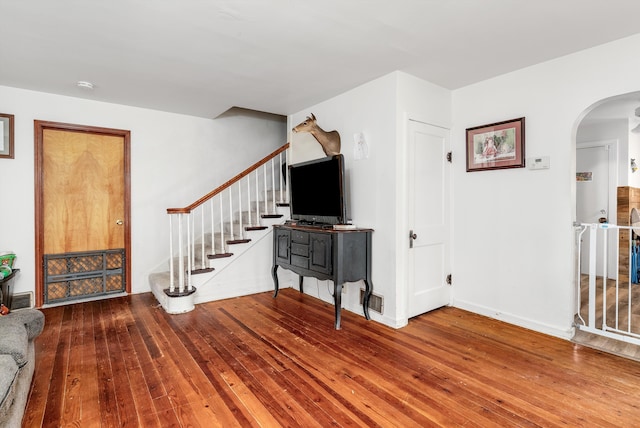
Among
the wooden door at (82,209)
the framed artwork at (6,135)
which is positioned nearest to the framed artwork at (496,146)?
the wooden door at (82,209)

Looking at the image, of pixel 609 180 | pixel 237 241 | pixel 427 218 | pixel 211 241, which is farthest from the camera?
pixel 609 180

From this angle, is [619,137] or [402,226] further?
[619,137]

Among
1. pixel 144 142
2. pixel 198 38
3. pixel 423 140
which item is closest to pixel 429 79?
pixel 423 140

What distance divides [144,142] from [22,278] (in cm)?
206

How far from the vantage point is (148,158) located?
441 cm

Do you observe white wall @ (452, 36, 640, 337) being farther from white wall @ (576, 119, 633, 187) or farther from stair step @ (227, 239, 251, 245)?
white wall @ (576, 119, 633, 187)

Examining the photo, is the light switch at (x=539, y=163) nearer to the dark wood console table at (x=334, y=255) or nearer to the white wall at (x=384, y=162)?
the white wall at (x=384, y=162)

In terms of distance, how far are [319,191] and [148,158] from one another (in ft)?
8.15

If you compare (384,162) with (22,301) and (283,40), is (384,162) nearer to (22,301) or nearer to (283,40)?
(283,40)

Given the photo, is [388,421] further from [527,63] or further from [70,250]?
[70,250]

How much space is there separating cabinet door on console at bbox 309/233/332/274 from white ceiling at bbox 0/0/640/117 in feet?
5.18

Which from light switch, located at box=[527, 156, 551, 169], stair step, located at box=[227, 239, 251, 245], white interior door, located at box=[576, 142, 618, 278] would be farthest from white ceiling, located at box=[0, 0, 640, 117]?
white interior door, located at box=[576, 142, 618, 278]

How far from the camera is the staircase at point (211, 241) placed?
360cm

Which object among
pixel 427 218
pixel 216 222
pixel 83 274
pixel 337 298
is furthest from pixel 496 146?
pixel 83 274
